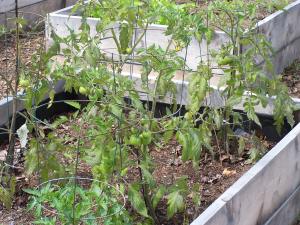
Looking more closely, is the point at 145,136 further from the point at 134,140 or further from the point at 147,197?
the point at 147,197

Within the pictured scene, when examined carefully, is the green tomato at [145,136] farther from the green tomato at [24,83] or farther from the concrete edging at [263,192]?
the green tomato at [24,83]

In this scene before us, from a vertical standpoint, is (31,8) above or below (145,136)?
below

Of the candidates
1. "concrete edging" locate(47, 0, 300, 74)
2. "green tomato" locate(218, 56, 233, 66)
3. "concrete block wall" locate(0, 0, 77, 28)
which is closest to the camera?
"green tomato" locate(218, 56, 233, 66)

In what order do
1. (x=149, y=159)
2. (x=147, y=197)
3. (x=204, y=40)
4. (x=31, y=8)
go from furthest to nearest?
(x=31, y=8) < (x=204, y=40) < (x=147, y=197) < (x=149, y=159)

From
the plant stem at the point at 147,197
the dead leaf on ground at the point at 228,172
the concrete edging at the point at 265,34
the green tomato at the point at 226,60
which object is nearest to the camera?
the plant stem at the point at 147,197

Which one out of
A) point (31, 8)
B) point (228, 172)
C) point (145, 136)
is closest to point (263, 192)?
point (228, 172)

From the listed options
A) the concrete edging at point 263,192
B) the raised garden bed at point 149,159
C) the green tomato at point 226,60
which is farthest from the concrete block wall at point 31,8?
the concrete edging at point 263,192

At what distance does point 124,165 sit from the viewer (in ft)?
12.4

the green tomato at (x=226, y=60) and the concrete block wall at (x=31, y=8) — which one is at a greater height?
the green tomato at (x=226, y=60)

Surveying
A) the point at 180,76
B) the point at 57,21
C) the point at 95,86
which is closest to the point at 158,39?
the point at 180,76

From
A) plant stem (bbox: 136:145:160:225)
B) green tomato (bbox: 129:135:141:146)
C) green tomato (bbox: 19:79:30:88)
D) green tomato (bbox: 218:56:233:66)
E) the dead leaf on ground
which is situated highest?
green tomato (bbox: 218:56:233:66)

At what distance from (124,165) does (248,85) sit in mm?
1182

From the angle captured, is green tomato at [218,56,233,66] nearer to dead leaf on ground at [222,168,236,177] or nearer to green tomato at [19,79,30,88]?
dead leaf on ground at [222,168,236,177]

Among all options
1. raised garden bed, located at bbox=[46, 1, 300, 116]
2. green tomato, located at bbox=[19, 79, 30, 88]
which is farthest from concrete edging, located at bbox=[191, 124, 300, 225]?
green tomato, located at bbox=[19, 79, 30, 88]
